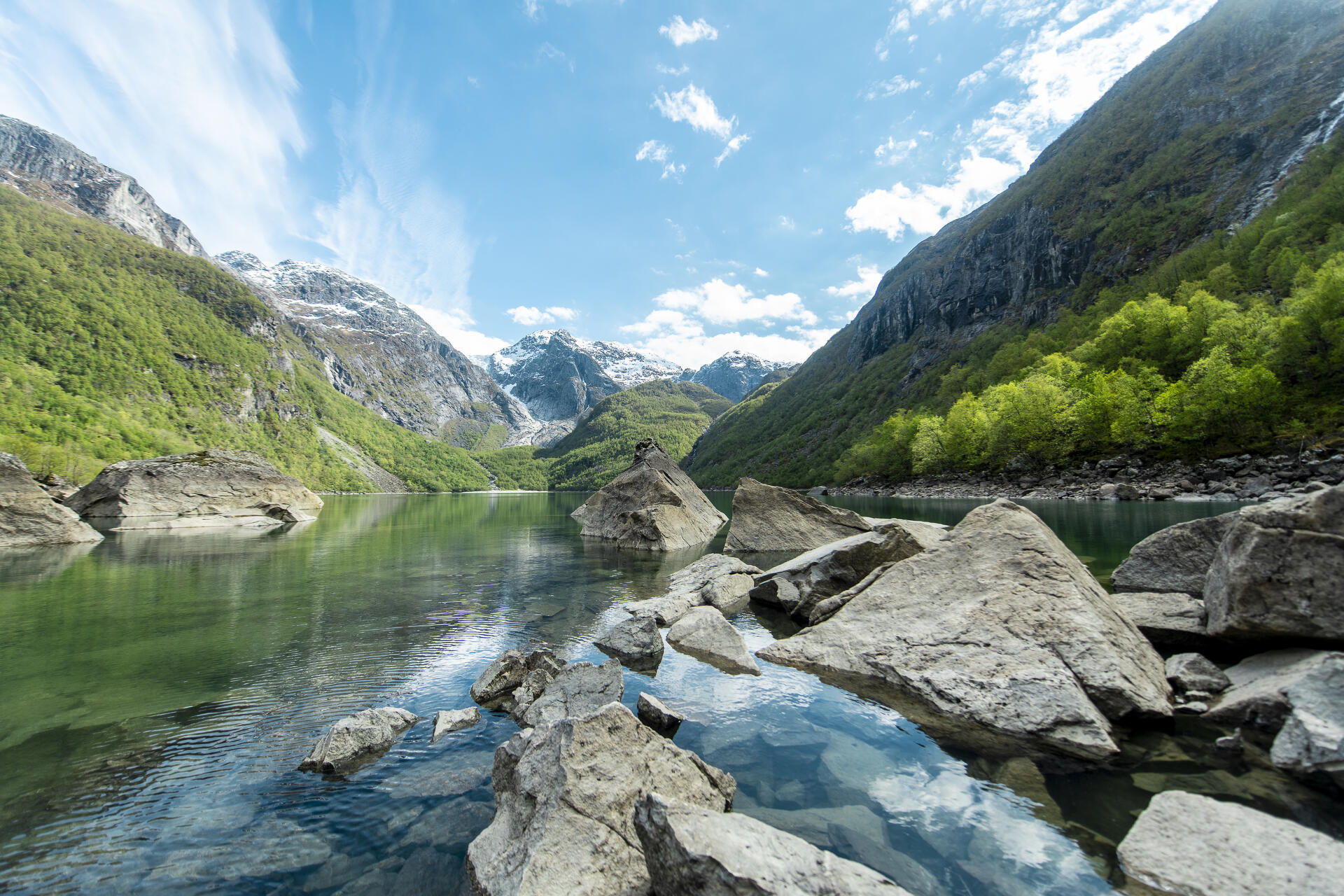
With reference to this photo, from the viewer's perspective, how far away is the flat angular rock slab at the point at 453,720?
28.9ft

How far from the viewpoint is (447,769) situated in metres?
7.64

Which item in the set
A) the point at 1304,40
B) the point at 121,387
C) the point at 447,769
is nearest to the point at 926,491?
the point at 447,769

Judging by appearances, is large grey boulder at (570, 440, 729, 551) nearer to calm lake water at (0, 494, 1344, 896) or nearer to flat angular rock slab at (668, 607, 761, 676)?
calm lake water at (0, 494, 1344, 896)

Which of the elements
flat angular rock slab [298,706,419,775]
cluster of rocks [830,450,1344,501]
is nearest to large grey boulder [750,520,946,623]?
flat angular rock slab [298,706,419,775]

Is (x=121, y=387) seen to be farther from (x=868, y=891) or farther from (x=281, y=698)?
(x=868, y=891)

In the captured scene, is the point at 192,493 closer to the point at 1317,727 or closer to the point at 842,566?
the point at 842,566

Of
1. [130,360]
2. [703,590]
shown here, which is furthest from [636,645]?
[130,360]

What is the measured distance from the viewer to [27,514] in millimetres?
33094

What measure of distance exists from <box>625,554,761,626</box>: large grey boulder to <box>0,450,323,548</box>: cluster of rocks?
43308 mm

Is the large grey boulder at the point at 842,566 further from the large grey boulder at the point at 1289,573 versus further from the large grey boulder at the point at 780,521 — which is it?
the large grey boulder at the point at 780,521

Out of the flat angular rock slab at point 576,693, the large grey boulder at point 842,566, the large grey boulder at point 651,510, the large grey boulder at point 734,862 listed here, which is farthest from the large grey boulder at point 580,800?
the large grey boulder at point 651,510

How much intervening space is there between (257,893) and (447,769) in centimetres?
261

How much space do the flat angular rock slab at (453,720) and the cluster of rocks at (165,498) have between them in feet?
147

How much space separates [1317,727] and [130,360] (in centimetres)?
18470
